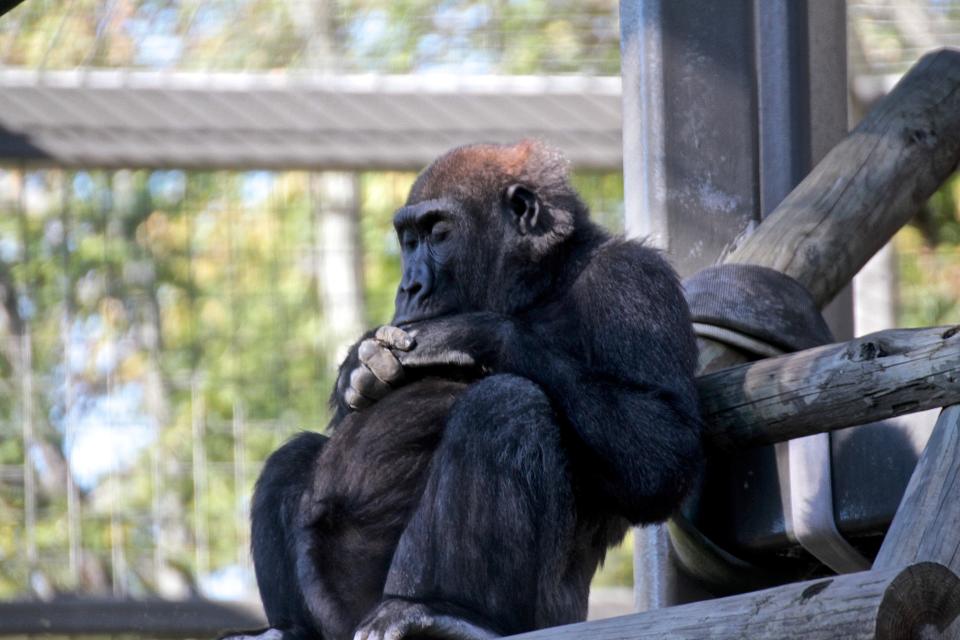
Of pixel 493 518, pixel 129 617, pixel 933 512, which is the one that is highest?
pixel 933 512

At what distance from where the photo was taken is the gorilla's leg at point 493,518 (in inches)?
107

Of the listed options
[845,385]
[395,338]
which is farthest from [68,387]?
[845,385]

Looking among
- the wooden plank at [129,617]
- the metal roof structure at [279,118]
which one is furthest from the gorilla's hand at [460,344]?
the wooden plank at [129,617]

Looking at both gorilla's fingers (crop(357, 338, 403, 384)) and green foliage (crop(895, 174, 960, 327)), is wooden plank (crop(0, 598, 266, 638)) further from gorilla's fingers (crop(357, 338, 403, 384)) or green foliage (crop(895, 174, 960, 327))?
green foliage (crop(895, 174, 960, 327))

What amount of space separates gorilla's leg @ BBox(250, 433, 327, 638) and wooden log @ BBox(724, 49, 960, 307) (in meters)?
1.02

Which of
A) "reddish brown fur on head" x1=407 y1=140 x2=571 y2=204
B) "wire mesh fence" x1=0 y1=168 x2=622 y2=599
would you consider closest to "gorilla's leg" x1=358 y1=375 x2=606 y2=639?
"reddish brown fur on head" x1=407 y1=140 x2=571 y2=204

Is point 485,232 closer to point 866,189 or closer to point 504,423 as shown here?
point 504,423

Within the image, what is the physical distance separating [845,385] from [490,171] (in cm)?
115

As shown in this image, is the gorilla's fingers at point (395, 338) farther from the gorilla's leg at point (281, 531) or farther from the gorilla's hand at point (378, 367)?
the gorilla's leg at point (281, 531)

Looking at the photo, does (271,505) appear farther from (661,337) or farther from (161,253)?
(161,253)

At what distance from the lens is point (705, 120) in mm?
3537

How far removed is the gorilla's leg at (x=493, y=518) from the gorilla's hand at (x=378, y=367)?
0.21m

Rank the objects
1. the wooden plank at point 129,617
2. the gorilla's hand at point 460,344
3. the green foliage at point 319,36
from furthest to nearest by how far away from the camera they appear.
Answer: the green foliage at point 319,36
the wooden plank at point 129,617
the gorilla's hand at point 460,344

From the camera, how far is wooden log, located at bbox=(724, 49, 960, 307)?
11.1ft
